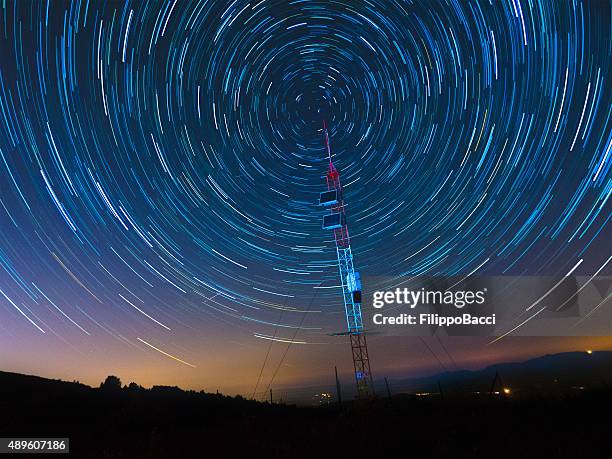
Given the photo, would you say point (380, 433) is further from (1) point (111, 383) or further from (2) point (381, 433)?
(1) point (111, 383)

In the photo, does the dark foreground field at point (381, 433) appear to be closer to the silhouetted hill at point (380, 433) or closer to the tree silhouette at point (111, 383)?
the silhouetted hill at point (380, 433)

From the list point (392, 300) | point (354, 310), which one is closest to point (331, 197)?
point (354, 310)

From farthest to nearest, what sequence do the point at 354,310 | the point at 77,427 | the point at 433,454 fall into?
the point at 354,310
the point at 77,427
the point at 433,454

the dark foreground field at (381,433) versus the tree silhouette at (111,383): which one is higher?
the tree silhouette at (111,383)

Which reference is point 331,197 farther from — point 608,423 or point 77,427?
point 608,423

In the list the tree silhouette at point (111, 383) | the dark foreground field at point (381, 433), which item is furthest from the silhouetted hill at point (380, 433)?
the tree silhouette at point (111, 383)

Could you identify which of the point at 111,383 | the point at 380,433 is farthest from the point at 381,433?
the point at 111,383

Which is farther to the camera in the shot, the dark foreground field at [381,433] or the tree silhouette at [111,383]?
the tree silhouette at [111,383]

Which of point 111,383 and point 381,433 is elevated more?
point 111,383

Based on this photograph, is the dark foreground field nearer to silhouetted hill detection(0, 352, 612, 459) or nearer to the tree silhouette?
silhouetted hill detection(0, 352, 612, 459)
